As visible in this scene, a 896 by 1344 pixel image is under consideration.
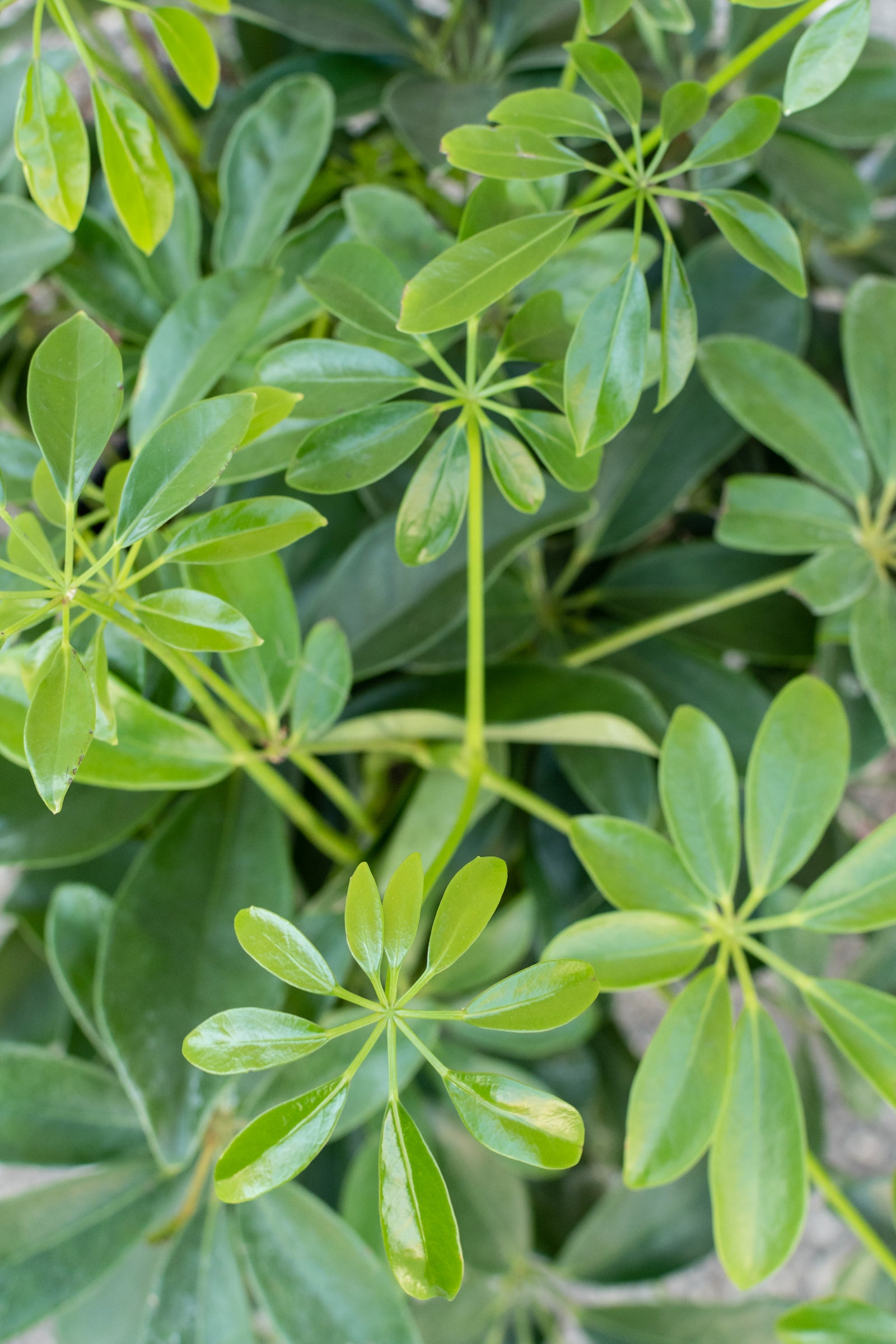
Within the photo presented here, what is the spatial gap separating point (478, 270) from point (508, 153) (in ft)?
0.11

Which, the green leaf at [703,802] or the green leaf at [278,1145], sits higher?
the green leaf at [278,1145]

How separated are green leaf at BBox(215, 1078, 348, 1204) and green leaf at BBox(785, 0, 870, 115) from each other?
0.84 feet

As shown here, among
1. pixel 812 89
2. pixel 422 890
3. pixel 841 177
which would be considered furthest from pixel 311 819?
pixel 841 177

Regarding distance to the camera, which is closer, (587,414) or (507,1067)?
(587,414)

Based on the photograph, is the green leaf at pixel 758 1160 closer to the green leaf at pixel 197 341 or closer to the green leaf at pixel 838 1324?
the green leaf at pixel 838 1324

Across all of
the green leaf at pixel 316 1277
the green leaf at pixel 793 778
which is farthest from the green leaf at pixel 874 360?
the green leaf at pixel 316 1277

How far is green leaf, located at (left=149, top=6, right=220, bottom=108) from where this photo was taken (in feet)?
0.87

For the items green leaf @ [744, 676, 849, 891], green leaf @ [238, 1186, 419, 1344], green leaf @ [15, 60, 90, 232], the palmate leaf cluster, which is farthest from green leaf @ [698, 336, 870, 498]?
green leaf @ [238, 1186, 419, 1344]

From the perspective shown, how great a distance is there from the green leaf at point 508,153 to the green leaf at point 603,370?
34mm

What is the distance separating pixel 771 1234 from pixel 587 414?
26cm

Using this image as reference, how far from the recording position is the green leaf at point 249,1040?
0.21 meters

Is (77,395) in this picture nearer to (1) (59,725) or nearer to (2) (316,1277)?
(1) (59,725)

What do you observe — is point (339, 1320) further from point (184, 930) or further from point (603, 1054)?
point (603, 1054)

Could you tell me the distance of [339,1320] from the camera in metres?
0.41
